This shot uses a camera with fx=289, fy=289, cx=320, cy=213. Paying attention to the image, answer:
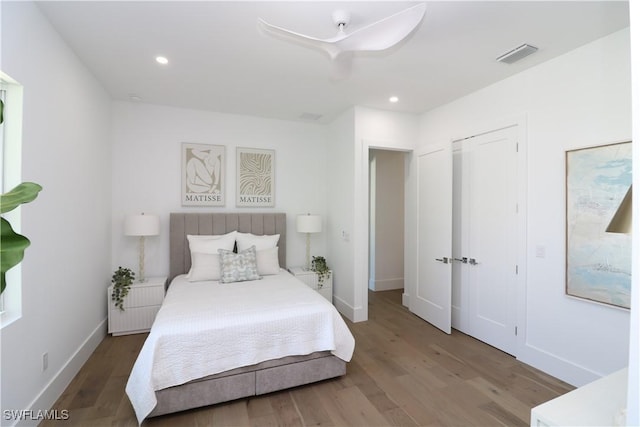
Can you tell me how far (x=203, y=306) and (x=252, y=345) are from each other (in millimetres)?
607

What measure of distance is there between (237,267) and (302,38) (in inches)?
99.8

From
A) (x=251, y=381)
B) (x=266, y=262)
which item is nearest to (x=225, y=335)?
(x=251, y=381)

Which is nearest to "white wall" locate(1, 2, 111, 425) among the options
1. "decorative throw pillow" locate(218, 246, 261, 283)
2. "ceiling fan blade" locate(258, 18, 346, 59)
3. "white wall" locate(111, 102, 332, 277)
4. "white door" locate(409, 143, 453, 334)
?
"white wall" locate(111, 102, 332, 277)

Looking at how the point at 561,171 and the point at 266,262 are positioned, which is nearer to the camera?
the point at 561,171

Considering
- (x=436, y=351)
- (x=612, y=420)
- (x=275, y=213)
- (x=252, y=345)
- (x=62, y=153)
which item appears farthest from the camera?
(x=275, y=213)

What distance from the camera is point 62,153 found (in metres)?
2.42

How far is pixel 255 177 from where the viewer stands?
4375 mm

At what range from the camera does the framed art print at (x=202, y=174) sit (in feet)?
13.3

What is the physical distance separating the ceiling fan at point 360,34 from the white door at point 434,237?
2.05 m

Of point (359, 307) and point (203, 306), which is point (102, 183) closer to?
point (203, 306)

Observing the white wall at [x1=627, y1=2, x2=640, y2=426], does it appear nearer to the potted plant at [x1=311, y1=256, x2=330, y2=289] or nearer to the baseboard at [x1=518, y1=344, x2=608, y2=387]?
the baseboard at [x1=518, y1=344, x2=608, y2=387]

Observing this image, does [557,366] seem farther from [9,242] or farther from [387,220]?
[9,242]

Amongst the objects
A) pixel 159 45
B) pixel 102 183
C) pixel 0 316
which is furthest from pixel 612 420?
pixel 102 183

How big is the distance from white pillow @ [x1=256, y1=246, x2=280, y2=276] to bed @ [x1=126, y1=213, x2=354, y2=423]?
73 centimetres
